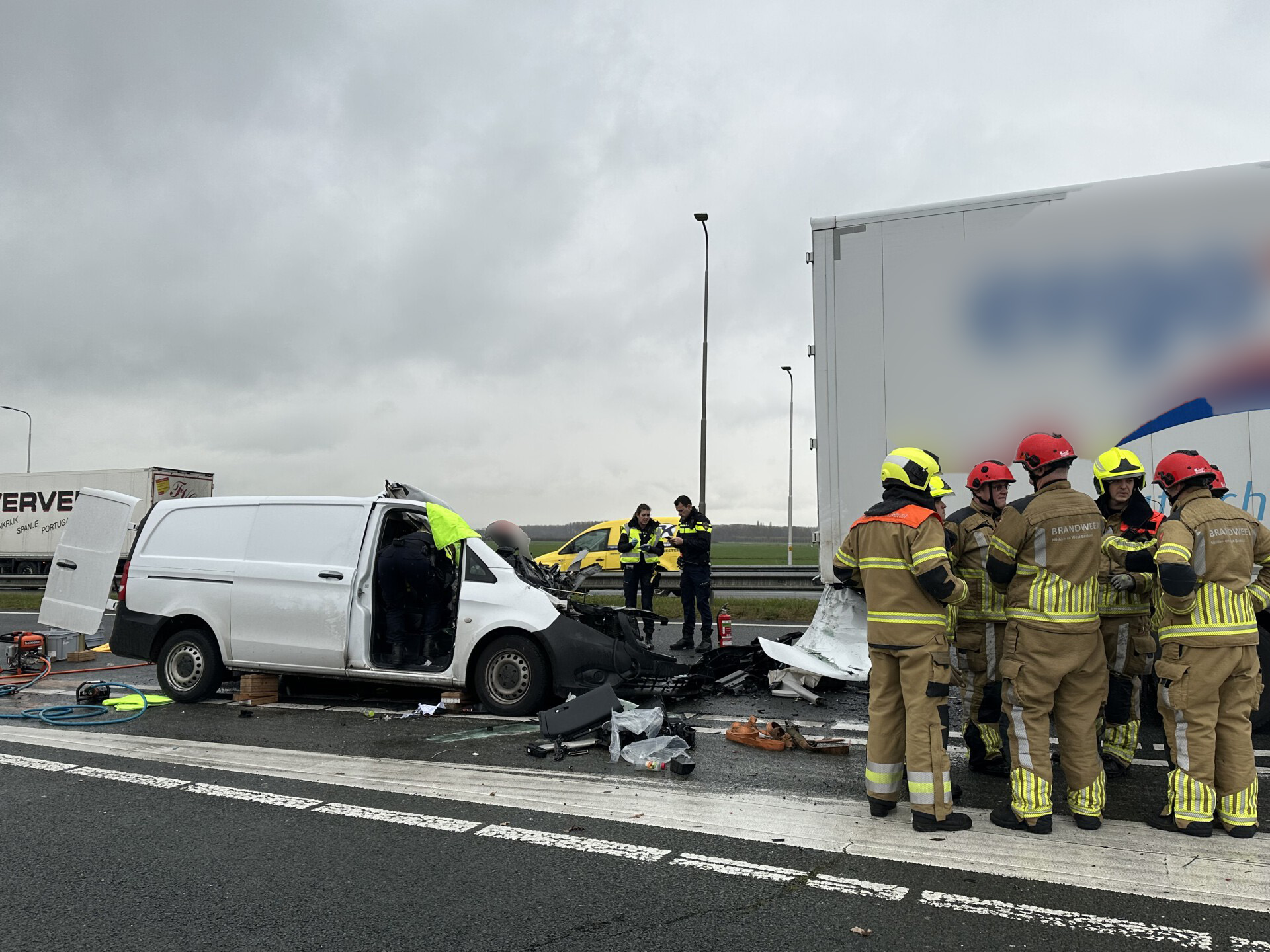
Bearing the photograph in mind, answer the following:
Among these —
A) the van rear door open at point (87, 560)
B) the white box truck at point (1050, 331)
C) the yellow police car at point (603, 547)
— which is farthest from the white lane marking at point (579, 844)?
the yellow police car at point (603, 547)

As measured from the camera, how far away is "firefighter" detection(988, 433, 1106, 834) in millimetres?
4207

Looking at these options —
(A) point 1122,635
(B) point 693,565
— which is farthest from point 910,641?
(B) point 693,565

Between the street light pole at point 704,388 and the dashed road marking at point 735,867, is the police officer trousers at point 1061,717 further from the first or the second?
the street light pole at point 704,388

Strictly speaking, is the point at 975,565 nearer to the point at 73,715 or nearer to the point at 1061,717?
the point at 1061,717

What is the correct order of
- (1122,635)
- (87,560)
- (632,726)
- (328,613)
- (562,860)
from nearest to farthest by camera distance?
1. (562,860)
2. (1122,635)
3. (632,726)
4. (328,613)
5. (87,560)

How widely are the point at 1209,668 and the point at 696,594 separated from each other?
7.58m

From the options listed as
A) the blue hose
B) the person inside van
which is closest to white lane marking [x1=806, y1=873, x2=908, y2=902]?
the person inside van

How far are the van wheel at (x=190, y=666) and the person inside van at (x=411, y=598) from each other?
5.35 ft

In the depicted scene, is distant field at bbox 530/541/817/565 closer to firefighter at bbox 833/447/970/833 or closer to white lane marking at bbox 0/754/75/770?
white lane marking at bbox 0/754/75/770

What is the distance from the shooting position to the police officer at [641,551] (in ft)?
38.8

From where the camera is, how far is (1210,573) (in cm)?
418

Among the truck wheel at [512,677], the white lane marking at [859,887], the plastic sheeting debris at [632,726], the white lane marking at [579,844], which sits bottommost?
the white lane marking at [579,844]

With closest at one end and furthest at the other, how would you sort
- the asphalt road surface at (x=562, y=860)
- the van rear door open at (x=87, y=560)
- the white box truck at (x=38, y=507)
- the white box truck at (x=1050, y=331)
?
the asphalt road surface at (x=562, y=860)
the white box truck at (x=1050, y=331)
the van rear door open at (x=87, y=560)
the white box truck at (x=38, y=507)

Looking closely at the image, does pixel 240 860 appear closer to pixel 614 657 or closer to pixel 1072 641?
pixel 614 657
